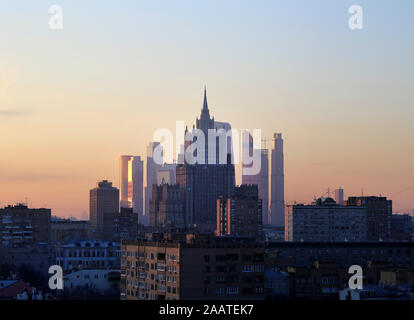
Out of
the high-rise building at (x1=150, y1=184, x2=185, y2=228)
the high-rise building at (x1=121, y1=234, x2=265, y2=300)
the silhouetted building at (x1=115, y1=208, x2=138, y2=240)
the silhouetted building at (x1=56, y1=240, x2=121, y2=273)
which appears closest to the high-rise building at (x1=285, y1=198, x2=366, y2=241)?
the silhouetted building at (x1=115, y1=208, x2=138, y2=240)

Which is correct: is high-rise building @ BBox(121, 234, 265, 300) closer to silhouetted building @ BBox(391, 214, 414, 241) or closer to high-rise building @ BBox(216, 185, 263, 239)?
high-rise building @ BBox(216, 185, 263, 239)

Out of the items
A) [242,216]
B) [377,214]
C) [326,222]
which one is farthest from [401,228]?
[242,216]

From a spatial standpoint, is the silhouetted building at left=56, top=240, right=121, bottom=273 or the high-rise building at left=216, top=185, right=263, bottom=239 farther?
the high-rise building at left=216, top=185, right=263, bottom=239

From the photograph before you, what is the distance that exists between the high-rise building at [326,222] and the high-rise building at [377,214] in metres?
2.98

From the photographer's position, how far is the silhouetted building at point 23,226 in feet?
384

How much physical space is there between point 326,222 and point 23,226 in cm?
4295

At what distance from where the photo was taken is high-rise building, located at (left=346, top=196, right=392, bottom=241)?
456 feet

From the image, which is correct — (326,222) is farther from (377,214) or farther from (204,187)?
(204,187)

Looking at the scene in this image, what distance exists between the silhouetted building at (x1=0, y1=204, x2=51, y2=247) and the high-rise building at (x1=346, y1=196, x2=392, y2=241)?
154 feet

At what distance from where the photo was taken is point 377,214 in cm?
14212

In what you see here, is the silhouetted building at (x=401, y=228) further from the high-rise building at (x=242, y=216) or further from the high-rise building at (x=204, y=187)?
the high-rise building at (x=204, y=187)

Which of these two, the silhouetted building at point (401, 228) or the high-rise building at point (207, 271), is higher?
the high-rise building at point (207, 271)

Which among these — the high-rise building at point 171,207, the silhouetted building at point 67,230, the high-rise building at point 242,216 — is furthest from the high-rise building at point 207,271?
the high-rise building at point 171,207
